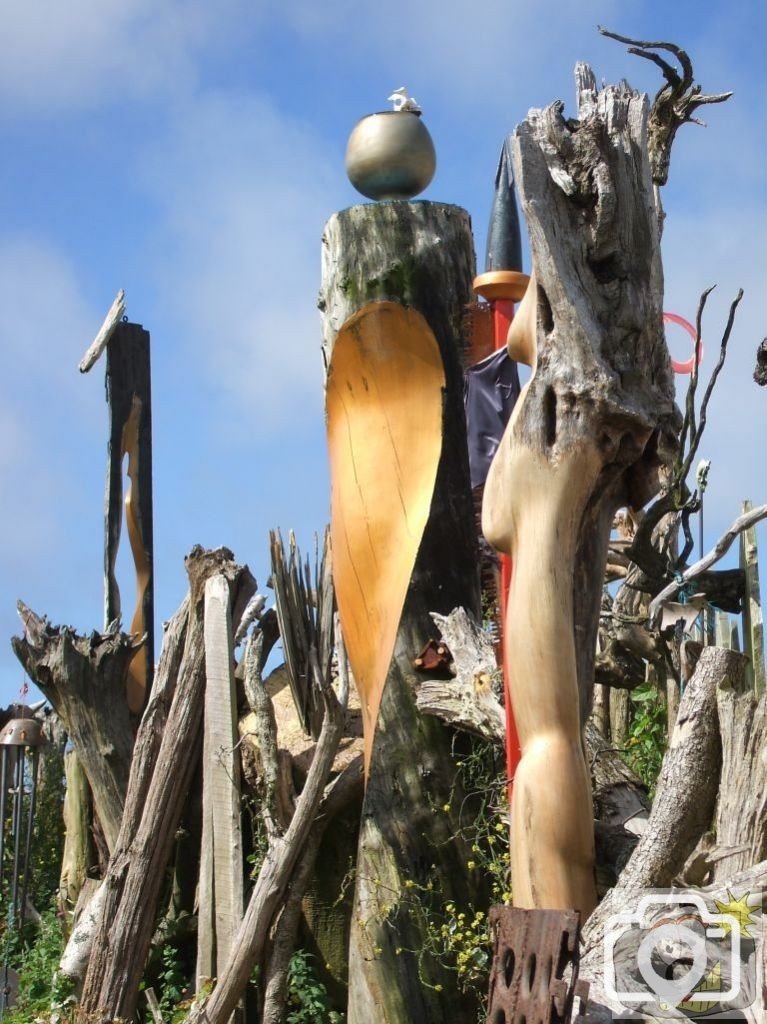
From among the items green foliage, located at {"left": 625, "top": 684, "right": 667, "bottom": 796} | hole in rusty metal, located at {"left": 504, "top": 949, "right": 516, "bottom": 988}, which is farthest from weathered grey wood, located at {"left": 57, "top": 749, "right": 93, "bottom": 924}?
hole in rusty metal, located at {"left": 504, "top": 949, "right": 516, "bottom": 988}

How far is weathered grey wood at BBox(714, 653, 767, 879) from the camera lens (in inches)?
163

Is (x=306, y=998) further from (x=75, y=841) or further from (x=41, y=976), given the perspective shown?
(x=75, y=841)

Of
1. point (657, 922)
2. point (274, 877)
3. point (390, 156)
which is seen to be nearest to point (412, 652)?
point (274, 877)

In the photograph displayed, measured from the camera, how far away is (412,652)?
6.81m

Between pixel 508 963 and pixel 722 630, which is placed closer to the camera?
pixel 508 963

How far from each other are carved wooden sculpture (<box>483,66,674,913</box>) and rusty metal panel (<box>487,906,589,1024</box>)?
121 cm

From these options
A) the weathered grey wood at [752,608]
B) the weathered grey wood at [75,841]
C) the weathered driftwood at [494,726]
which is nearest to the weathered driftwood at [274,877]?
the weathered driftwood at [494,726]

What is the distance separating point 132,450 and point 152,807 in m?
2.86

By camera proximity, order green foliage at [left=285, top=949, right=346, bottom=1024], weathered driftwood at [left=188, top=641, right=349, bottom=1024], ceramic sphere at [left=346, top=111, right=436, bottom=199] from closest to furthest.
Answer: weathered driftwood at [left=188, top=641, right=349, bottom=1024] → green foliage at [left=285, top=949, right=346, bottom=1024] → ceramic sphere at [left=346, top=111, right=436, bottom=199]

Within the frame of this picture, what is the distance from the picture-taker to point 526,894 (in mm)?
4797

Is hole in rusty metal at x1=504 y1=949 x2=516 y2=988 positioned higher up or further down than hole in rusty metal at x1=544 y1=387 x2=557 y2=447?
further down

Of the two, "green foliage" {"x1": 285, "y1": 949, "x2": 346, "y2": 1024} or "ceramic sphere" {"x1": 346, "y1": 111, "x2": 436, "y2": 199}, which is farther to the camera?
"ceramic sphere" {"x1": 346, "y1": 111, "x2": 436, "y2": 199}

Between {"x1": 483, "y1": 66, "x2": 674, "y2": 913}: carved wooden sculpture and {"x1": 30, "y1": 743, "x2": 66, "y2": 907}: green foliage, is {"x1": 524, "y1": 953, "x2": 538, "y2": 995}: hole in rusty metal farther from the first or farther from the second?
{"x1": 30, "y1": 743, "x2": 66, "y2": 907}: green foliage

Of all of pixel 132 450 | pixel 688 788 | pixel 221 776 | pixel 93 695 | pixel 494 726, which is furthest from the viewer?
pixel 132 450
